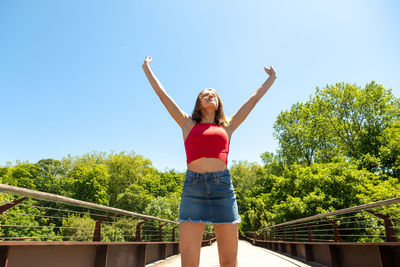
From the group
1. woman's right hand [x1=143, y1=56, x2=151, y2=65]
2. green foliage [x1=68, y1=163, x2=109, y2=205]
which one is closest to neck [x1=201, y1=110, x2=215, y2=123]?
woman's right hand [x1=143, y1=56, x2=151, y2=65]

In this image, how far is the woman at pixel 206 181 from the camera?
165 cm

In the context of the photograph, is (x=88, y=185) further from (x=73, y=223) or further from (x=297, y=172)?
(x=297, y=172)

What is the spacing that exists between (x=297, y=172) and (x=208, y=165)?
19921 mm

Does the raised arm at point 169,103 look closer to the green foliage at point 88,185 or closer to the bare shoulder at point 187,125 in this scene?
the bare shoulder at point 187,125

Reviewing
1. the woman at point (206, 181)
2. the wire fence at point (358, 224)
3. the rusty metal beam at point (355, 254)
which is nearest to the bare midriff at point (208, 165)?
Answer: the woman at point (206, 181)

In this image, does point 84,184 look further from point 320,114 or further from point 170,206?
point 320,114

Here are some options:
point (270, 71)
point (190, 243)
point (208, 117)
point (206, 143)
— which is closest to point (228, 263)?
point (190, 243)

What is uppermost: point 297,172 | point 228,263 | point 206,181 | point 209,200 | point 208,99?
point 297,172

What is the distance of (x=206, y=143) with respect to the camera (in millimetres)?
1786

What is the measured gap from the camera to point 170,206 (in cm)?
3944

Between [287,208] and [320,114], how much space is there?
15258 millimetres

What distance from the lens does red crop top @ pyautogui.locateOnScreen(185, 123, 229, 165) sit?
5.85ft

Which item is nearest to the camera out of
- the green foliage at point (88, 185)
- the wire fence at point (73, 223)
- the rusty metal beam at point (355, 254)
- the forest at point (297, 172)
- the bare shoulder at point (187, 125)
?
the bare shoulder at point (187, 125)

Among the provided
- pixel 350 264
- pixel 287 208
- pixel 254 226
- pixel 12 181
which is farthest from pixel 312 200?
pixel 12 181
